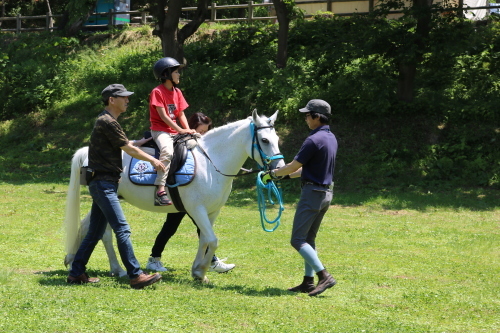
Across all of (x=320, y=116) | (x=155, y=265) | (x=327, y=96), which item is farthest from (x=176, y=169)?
(x=327, y=96)

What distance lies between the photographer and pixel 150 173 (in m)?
8.16

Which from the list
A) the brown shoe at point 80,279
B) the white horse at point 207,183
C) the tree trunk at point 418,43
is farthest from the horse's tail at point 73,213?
the tree trunk at point 418,43

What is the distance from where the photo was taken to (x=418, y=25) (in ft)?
60.8

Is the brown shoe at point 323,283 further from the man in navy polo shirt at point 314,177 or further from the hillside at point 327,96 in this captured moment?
the hillside at point 327,96

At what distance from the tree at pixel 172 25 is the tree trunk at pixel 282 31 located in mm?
2792

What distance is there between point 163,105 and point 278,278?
2.84 m

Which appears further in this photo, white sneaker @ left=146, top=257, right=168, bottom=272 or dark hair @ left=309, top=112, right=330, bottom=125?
white sneaker @ left=146, top=257, right=168, bottom=272

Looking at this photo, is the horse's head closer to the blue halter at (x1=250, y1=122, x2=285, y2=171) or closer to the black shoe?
the blue halter at (x1=250, y1=122, x2=285, y2=171)

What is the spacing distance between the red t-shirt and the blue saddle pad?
1.65ft

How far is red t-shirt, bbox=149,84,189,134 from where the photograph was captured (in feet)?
26.6

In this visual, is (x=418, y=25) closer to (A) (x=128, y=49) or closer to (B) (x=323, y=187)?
(B) (x=323, y=187)

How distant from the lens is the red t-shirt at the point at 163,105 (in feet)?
26.6

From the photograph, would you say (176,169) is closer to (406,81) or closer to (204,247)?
(204,247)

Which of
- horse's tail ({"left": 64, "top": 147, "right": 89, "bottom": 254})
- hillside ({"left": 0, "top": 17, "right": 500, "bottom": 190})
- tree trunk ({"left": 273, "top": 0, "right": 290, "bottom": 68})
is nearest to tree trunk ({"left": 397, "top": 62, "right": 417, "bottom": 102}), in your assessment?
hillside ({"left": 0, "top": 17, "right": 500, "bottom": 190})
